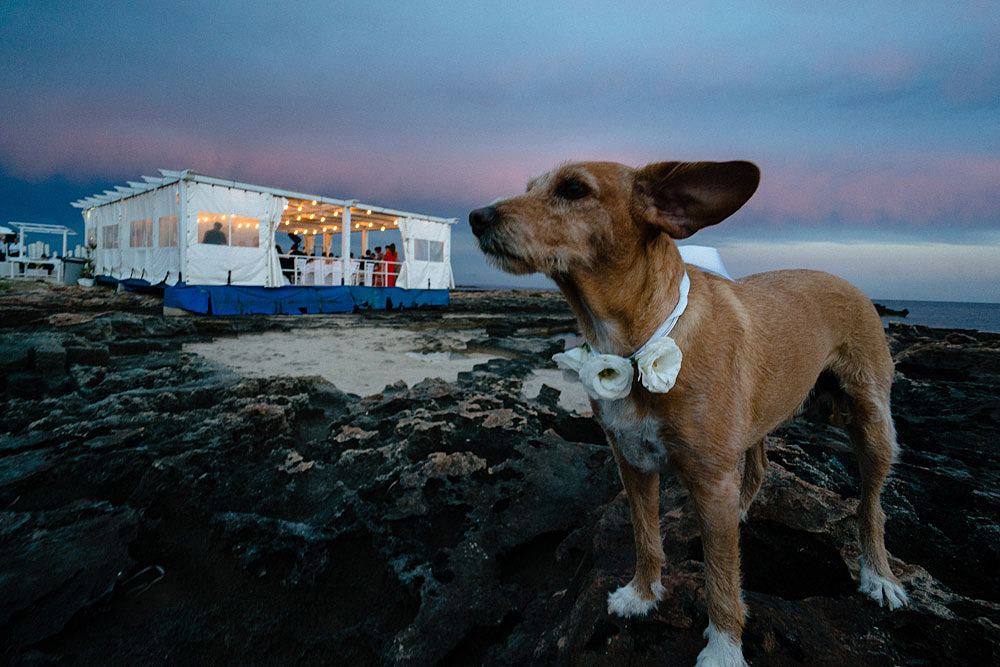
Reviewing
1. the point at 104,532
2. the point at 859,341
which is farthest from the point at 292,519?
the point at 859,341

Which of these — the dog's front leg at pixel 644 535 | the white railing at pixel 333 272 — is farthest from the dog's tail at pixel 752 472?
the white railing at pixel 333 272

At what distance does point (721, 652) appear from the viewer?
5.71 feet

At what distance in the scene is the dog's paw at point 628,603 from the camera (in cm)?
199

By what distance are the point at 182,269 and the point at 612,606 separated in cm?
1807

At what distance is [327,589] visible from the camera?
2340 mm

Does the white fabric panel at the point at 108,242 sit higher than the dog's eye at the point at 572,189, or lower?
higher

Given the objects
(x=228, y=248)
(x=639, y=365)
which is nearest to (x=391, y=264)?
(x=228, y=248)

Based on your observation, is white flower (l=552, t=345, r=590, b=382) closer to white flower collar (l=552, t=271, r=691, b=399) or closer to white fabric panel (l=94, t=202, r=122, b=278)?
white flower collar (l=552, t=271, r=691, b=399)

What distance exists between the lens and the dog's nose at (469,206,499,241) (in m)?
1.94

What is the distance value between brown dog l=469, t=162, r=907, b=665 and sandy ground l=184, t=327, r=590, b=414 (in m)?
2.86

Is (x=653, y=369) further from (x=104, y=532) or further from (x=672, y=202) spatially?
(x=104, y=532)

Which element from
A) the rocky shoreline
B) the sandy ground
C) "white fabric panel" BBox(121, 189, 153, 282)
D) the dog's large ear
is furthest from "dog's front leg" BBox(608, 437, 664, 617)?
"white fabric panel" BBox(121, 189, 153, 282)

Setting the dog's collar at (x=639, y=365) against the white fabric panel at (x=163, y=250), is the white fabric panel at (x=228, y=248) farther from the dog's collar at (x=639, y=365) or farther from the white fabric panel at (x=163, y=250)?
the dog's collar at (x=639, y=365)

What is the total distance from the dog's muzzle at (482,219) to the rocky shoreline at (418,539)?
1.80 metres
